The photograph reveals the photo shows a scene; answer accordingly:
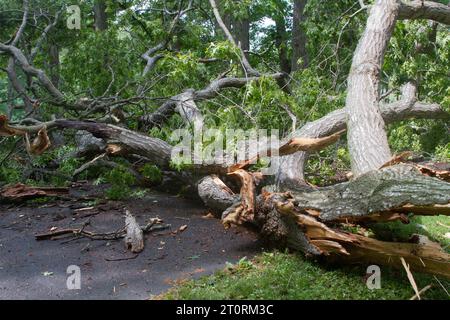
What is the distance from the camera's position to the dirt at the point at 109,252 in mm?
3221

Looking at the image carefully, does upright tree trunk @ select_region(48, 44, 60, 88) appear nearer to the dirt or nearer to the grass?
the dirt

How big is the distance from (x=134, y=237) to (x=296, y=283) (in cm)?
165

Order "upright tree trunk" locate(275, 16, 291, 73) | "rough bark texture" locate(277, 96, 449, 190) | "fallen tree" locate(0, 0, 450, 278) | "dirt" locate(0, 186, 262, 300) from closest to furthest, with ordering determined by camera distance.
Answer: "fallen tree" locate(0, 0, 450, 278) < "dirt" locate(0, 186, 262, 300) < "rough bark texture" locate(277, 96, 449, 190) < "upright tree trunk" locate(275, 16, 291, 73)

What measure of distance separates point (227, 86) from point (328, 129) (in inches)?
80.6

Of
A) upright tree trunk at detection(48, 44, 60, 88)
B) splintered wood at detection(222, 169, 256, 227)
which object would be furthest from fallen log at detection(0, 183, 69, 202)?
upright tree trunk at detection(48, 44, 60, 88)

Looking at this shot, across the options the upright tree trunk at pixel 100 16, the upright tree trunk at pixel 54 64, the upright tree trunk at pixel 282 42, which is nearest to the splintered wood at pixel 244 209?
the upright tree trunk at pixel 54 64

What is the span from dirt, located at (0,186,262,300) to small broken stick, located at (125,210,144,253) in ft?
0.21

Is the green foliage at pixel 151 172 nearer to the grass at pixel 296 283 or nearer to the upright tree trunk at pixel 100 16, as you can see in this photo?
the grass at pixel 296 283

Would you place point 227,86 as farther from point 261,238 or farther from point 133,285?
point 133,285

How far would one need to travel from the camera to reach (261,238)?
401cm

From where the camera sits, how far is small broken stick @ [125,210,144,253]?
3939 mm

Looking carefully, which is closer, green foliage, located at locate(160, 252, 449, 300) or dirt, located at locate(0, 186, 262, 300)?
green foliage, located at locate(160, 252, 449, 300)
